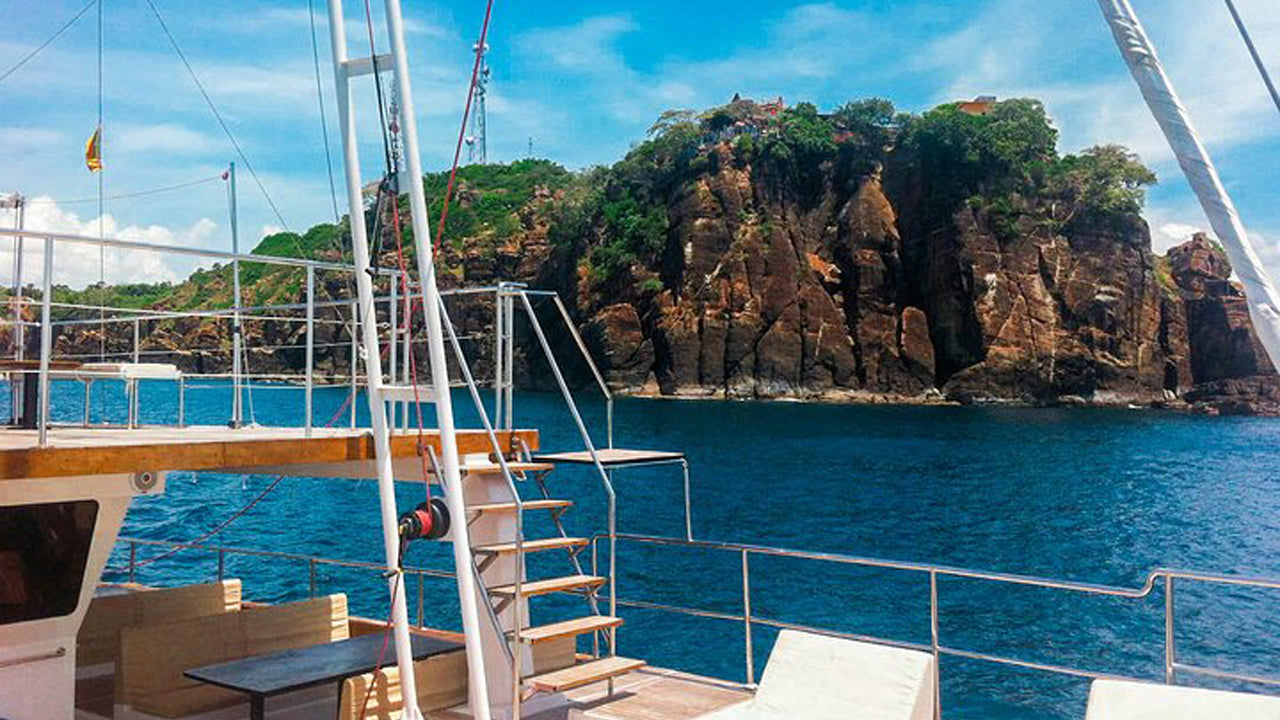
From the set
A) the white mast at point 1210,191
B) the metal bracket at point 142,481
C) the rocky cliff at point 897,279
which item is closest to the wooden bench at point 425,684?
the metal bracket at point 142,481

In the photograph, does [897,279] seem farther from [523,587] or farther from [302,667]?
[302,667]

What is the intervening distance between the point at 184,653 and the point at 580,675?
3.16m

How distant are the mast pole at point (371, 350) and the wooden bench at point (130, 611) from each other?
4001 mm

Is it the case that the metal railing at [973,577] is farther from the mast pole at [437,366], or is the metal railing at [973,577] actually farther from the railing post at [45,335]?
the railing post at [45,335]

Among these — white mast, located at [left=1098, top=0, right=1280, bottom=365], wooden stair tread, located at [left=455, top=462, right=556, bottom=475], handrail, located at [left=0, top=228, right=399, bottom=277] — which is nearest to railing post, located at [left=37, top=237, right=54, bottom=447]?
handrail, located at [left=0, top=228, right=399, bottom=277]

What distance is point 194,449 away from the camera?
22.8ft

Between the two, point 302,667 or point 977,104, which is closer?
point 302,667

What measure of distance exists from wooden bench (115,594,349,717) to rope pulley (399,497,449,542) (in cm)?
299

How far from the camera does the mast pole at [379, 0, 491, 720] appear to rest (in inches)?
204

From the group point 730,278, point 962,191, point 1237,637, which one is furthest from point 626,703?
point 962,191

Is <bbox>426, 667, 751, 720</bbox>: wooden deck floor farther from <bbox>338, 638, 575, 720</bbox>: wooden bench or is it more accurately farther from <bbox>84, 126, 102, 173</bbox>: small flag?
<bbox>84, 126, 102, 173</bbox>: small flag

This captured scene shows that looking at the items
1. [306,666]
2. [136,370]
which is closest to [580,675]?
[306,666]

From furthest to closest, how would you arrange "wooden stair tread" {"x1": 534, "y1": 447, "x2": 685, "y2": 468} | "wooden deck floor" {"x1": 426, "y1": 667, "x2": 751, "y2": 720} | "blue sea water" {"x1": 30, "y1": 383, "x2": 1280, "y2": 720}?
1. "blue sea water" {"x1": 30, "y1": 383, "x2": 1280, "y2": 720}
2. "wooden stair tread" {"x1": 534, "y1": 447, "x2": 685, "y2": 468}
3. "wooden deck floor" {"x1": 426, "y1": 667, "x2": 751, "y2": 720}

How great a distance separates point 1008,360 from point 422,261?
294ft
